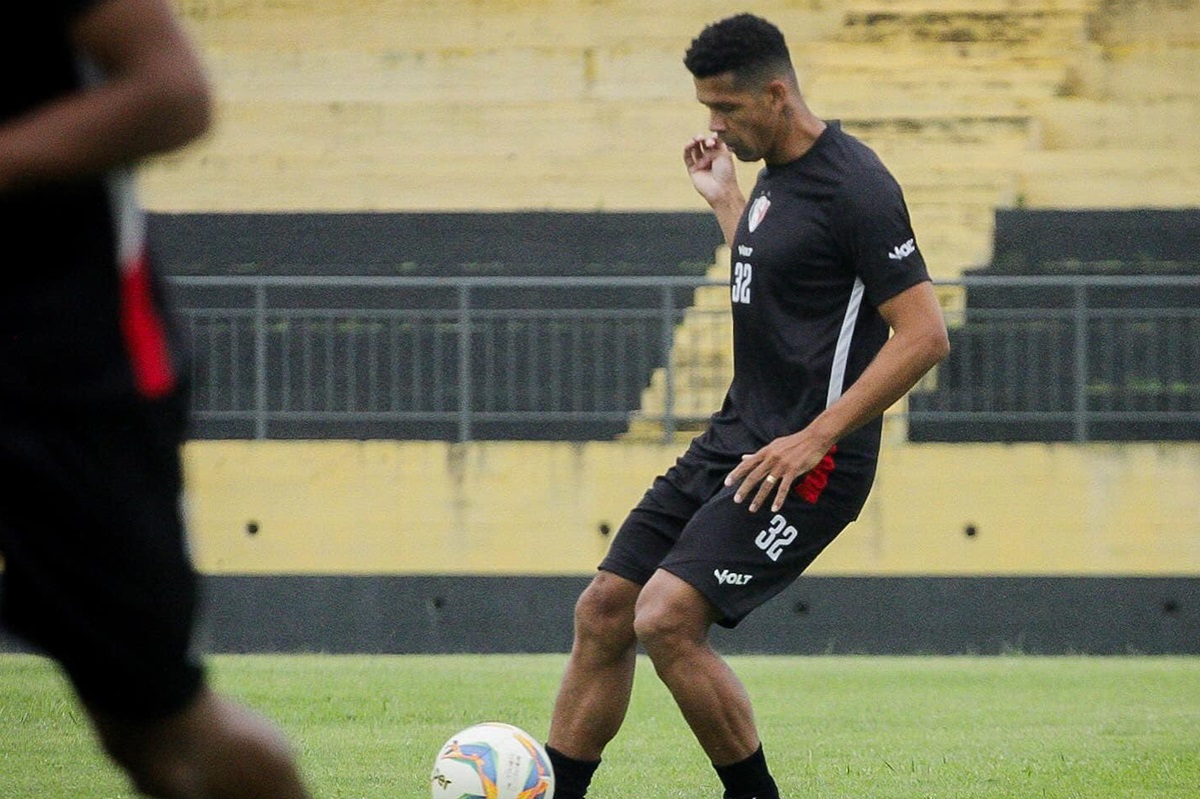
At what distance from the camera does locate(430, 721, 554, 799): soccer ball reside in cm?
514

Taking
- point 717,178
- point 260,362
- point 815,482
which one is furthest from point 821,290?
point 260,362

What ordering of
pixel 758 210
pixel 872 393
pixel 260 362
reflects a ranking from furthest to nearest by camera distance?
1. pixel 260 362
2. pixel 758 210
3. pixel 872 393

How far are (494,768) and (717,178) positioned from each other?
1736mm

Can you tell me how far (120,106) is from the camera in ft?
8.32

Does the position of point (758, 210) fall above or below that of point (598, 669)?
above

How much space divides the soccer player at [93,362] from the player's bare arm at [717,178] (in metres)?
3.05

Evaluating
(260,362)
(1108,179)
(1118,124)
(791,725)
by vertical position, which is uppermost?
(1118,124)

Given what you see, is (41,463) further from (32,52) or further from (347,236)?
(347,236)

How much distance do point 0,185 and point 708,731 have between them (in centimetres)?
292

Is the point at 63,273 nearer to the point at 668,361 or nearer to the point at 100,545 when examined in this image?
the point at 100,545

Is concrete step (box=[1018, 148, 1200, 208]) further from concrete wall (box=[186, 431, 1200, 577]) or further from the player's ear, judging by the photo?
the player's ear

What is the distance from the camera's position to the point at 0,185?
2.53 metres

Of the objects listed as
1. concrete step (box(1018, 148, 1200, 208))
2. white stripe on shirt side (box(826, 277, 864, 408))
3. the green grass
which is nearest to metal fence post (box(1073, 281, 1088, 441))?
the green grass

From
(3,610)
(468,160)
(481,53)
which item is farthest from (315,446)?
(3,610)
